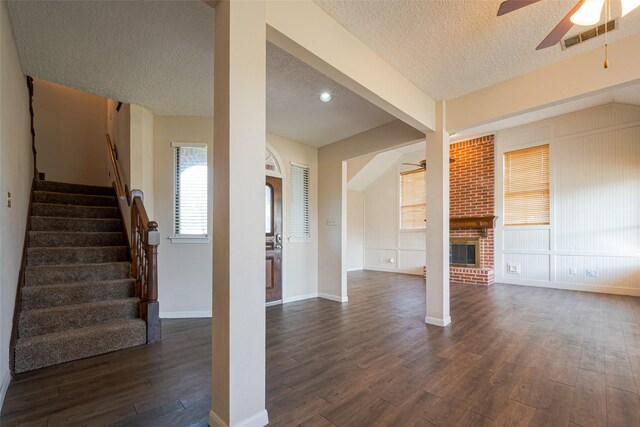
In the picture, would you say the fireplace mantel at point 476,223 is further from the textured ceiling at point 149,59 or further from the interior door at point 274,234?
the interior door at point 274,234

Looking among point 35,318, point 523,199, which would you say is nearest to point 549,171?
point 523,199

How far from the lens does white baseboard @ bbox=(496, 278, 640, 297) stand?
4.79m

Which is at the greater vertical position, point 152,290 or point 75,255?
point 75,255

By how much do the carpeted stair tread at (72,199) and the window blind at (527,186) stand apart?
736cm

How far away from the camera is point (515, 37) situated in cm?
235

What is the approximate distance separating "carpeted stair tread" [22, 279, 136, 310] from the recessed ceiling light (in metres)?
2.91

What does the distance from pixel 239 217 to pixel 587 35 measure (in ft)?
10.1

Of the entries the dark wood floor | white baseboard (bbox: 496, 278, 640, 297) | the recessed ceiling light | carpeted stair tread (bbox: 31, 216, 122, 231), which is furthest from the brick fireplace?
carpeted stair tread (bbox: 31, 216, 122, 231)

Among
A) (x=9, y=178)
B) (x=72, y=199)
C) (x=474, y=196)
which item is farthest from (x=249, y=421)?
(x=474, y=196)

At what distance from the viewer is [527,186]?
5.93m

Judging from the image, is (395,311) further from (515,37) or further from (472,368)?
(515,37)

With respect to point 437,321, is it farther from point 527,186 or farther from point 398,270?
point 398,270

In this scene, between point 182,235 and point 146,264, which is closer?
point 146,264

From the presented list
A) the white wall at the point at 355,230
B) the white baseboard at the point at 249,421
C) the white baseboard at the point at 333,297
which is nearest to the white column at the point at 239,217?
the white baseboard at the point at 249,421
